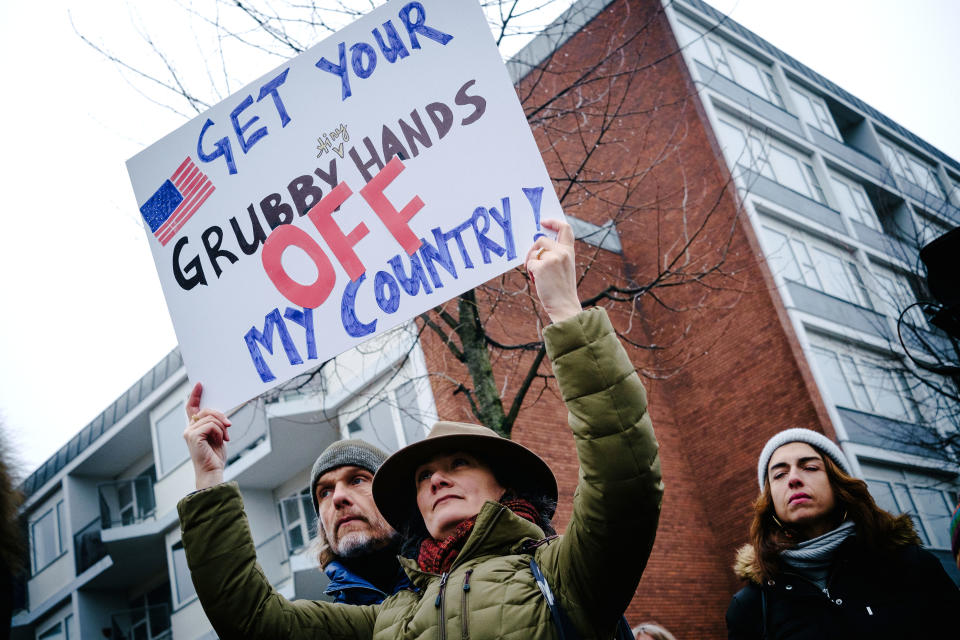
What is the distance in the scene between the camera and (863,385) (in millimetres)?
18516

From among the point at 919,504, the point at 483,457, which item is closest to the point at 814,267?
the point at 919,504

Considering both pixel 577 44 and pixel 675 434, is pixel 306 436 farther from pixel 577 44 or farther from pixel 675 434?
pixel 577 44

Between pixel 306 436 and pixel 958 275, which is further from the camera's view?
pixel 306 436

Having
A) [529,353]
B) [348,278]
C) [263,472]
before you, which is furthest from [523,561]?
[263,472]

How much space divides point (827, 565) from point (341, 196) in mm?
2397

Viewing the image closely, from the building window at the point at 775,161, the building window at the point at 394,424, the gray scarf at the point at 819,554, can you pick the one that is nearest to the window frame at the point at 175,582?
the building window at the point at 394,424

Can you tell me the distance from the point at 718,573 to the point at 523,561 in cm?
1570

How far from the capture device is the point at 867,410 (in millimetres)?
18016

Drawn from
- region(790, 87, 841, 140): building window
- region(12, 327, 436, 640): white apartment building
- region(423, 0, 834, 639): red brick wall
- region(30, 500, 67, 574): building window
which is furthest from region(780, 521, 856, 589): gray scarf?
region(30, 500, 67, 574): building window

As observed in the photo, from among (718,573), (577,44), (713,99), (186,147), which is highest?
(577,44)

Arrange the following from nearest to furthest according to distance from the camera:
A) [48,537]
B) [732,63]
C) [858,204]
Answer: [732,63] → [858,204] → [48,537]

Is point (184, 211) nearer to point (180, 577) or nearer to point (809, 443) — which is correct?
point (809, 443)

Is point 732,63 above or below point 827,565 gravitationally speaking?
above

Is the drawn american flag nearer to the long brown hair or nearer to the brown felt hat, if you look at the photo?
the brown felt hat
